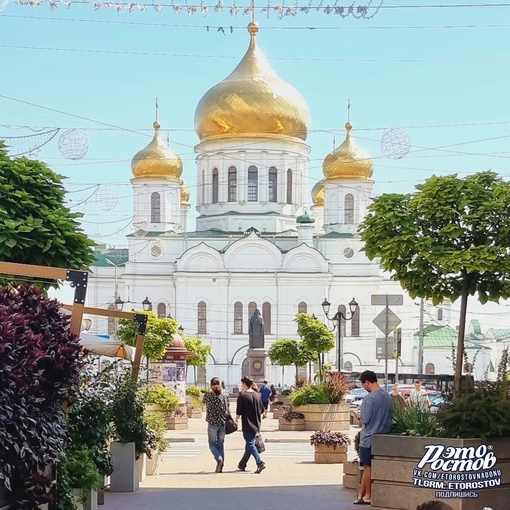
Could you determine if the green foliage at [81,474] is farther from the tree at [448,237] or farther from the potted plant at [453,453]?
the tree at [448,237]

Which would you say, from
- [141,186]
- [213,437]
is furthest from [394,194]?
[141,186]

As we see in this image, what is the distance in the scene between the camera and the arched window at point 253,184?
80.4 m

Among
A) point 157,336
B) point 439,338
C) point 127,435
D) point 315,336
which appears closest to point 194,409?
point 157,336

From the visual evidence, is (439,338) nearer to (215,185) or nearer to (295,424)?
(215,185)

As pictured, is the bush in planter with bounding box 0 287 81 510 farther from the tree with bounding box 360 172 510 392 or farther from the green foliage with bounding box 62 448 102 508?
A: the tree with bounding box 360 172 510 392

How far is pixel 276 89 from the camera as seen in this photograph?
77.8 metres

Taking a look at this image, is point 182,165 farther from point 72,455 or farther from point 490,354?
point 72,455

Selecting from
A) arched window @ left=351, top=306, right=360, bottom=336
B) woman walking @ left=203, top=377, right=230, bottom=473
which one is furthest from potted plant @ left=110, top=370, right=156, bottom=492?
arched window @ left=351, top=306, right=360, bottom=336

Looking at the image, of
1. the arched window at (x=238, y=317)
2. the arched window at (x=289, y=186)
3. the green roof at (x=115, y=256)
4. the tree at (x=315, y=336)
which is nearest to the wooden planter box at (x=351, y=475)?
the tree at (x=315, y=336)

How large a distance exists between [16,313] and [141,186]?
74485 mm

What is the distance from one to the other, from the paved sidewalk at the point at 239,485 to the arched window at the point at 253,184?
187 feet

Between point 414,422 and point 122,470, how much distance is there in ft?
13.3

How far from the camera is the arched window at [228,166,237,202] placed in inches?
3174

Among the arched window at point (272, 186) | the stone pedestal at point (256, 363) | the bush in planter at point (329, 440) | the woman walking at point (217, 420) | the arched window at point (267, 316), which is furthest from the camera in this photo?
the arched window at point (272, 186)
